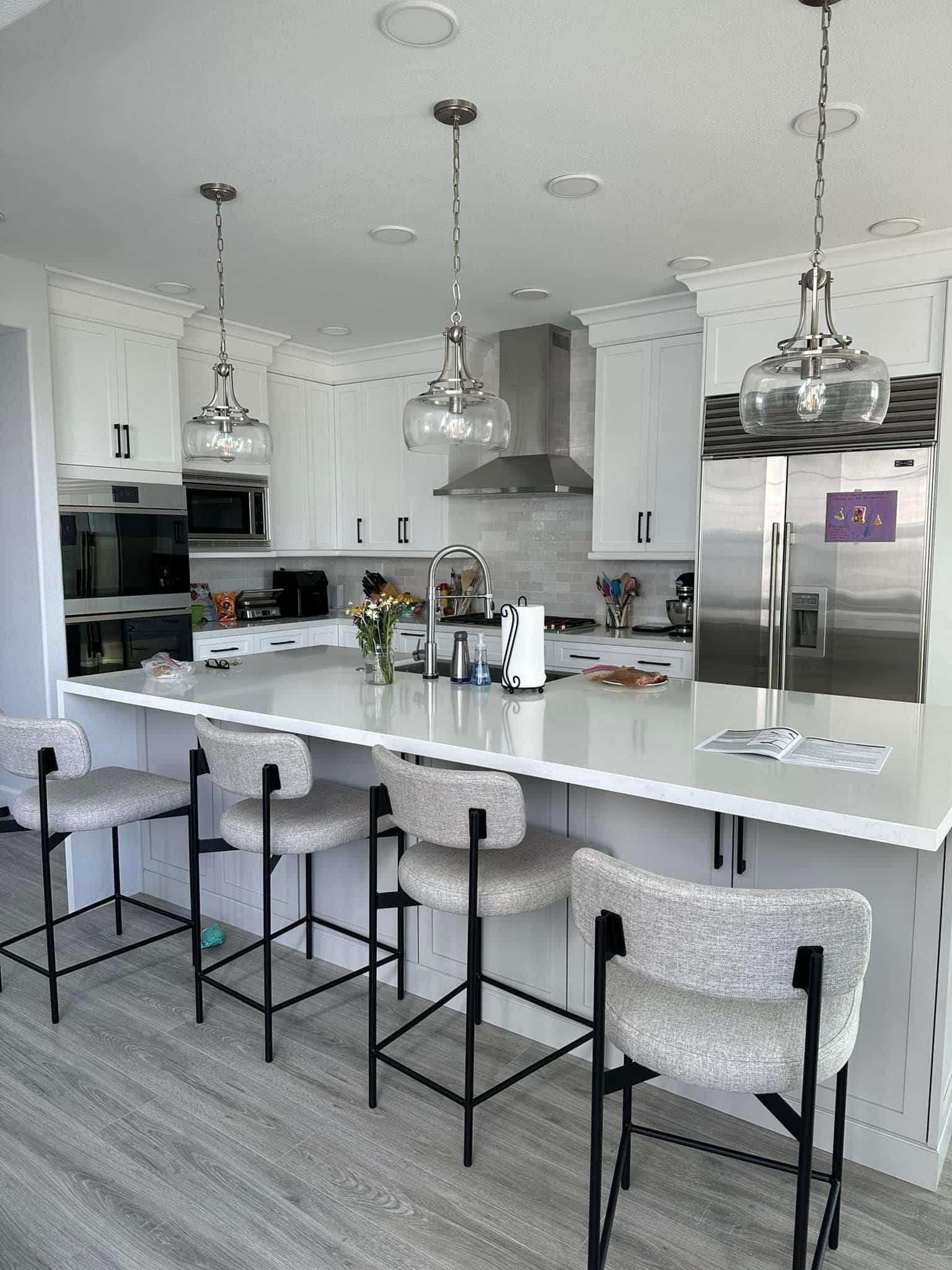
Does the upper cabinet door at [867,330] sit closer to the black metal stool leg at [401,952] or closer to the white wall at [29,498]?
the black metal stool leg at [401,952]

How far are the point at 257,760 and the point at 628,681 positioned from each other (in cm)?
124

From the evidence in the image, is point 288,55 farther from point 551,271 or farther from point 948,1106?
point 948,1106

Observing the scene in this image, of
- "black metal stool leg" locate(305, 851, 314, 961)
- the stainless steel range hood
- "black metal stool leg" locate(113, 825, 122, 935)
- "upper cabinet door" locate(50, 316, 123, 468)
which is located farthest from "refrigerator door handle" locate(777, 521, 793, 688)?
"upper cabinet door" locate(50, 316, 123, 468)

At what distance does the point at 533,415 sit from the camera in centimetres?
511

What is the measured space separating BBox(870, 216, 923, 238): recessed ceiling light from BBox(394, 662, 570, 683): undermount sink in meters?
2.13

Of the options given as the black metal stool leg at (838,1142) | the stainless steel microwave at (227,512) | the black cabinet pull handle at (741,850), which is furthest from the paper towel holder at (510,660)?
the stainless steel microwave at (227,512)

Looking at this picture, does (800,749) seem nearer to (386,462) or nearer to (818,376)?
(818,376)

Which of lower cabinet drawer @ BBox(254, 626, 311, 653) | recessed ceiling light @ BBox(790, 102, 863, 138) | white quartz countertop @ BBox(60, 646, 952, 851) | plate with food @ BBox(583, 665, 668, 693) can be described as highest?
recessed ceiling light @ BBox(790, 102, 863, 138)

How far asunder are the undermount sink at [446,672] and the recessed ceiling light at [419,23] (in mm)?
1816

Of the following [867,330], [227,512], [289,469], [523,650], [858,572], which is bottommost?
[523,650]

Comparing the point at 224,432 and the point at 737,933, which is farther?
the point at 224,432

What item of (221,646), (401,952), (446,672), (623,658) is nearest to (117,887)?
(401,952)

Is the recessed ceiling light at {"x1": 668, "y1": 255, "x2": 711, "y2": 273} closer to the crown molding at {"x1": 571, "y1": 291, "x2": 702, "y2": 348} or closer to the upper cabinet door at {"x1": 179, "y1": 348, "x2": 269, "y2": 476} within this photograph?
the crown molding at {"x1": 571, "y1": 291, "x2": 702, "y2": 348}

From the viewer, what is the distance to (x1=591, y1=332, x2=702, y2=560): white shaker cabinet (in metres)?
4.42
